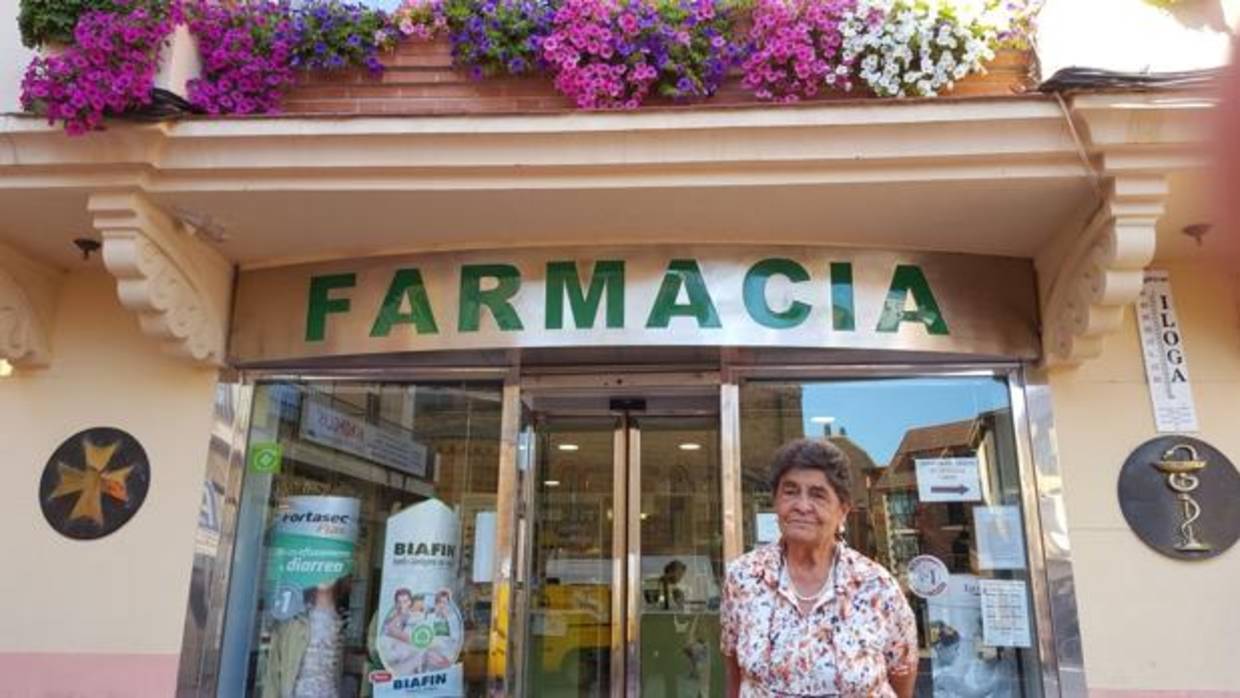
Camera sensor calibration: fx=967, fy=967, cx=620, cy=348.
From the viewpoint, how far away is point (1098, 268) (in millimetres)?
4051

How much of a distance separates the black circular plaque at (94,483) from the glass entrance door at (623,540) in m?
1.98

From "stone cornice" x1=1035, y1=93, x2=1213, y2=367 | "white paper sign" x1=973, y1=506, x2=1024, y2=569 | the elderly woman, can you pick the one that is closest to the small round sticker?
"white paper sign" x1=973, y1=506, x2=1024, y2=569

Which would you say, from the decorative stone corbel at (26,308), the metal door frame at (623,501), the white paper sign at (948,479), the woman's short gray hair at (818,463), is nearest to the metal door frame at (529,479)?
the metal door frame at (623,501)

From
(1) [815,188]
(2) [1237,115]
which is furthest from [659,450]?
(2) [1237,115]

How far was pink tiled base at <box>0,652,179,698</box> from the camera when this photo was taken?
4.62 meters

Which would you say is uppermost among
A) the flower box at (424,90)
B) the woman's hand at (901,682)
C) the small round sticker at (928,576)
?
the flower box at (424,90)

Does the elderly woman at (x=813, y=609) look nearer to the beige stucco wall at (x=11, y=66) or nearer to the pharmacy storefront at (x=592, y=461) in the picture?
the pharmacy storefront at (x=592, y=461)

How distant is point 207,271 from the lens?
4.91 m

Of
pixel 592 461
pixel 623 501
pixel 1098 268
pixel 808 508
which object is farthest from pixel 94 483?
pixel 1098 268

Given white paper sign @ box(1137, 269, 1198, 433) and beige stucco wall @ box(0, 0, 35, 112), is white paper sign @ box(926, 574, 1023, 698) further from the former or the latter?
beige stucco wall @ box(0, 0, 35, 112)

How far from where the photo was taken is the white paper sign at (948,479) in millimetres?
4867

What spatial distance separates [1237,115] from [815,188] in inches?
134

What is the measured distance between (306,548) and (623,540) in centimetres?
171

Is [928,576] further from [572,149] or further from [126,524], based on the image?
[126,524]
